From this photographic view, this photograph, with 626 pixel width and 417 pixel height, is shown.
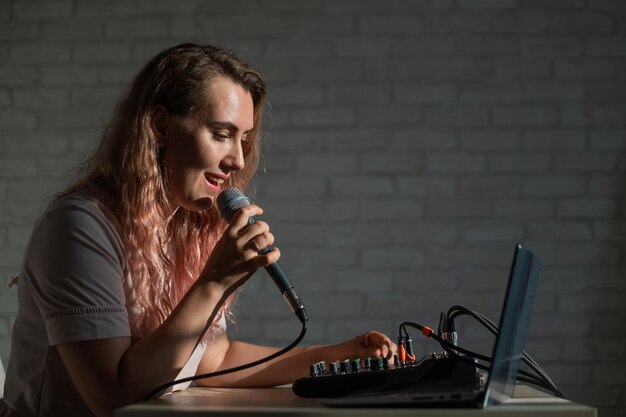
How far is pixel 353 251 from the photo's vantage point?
3.02 meters

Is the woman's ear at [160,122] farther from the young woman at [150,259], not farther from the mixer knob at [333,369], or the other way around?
the mixer knob at [333,369]

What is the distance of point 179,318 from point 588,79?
2239mm

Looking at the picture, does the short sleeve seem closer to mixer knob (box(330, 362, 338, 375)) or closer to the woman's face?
the woman's face

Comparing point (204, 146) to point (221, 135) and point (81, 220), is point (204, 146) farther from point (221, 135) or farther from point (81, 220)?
point (81, 220)

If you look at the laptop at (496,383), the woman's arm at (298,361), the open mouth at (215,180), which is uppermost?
the open mouth at (215,180)

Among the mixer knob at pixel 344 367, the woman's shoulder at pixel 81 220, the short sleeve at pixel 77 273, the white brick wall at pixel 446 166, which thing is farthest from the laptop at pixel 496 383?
the white brick wall at pixel 446 166

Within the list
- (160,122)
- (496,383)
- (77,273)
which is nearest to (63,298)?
(77,273)

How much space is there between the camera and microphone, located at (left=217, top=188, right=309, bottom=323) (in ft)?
4.13

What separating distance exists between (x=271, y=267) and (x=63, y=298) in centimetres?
31

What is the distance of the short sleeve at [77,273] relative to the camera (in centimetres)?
124

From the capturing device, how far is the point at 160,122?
1.51m

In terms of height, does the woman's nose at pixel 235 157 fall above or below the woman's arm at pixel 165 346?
above

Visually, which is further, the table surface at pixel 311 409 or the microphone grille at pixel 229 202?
the microphone grille at pixel 229 202

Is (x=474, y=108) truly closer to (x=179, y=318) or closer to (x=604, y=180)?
(x=604, y=180)
